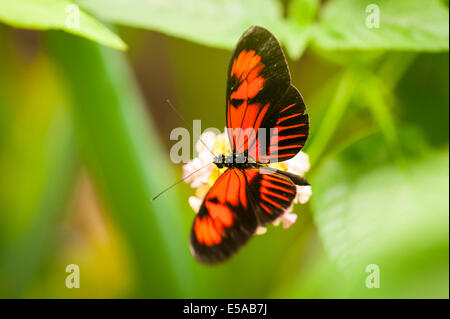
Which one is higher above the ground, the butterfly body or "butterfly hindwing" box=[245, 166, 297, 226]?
the butterfly body

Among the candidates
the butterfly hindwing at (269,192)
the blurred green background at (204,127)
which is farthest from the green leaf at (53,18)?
the butterfly hindwing at (269,192)

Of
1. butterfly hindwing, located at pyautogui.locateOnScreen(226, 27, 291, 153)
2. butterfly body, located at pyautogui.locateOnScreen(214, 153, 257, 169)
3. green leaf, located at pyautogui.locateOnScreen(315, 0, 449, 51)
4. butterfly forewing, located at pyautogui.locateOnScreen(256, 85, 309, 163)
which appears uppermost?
green leaf, located at pyautogui.locateOnScreen(315, 0, 449, 51)

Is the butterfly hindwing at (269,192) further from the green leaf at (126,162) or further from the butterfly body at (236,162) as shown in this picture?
the green leaf at (126,162)

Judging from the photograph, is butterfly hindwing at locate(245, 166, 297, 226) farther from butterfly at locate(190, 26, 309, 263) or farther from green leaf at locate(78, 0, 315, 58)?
green leaf at locate(78, 0, 315, 58)

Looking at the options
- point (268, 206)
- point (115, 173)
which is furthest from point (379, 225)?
point (115, 173)

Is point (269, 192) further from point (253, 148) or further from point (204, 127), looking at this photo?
point (204, 127)

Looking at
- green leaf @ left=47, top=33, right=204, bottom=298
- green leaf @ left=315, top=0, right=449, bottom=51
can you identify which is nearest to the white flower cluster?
green leaf @ left=315, top=0, right=449, bottom=51
